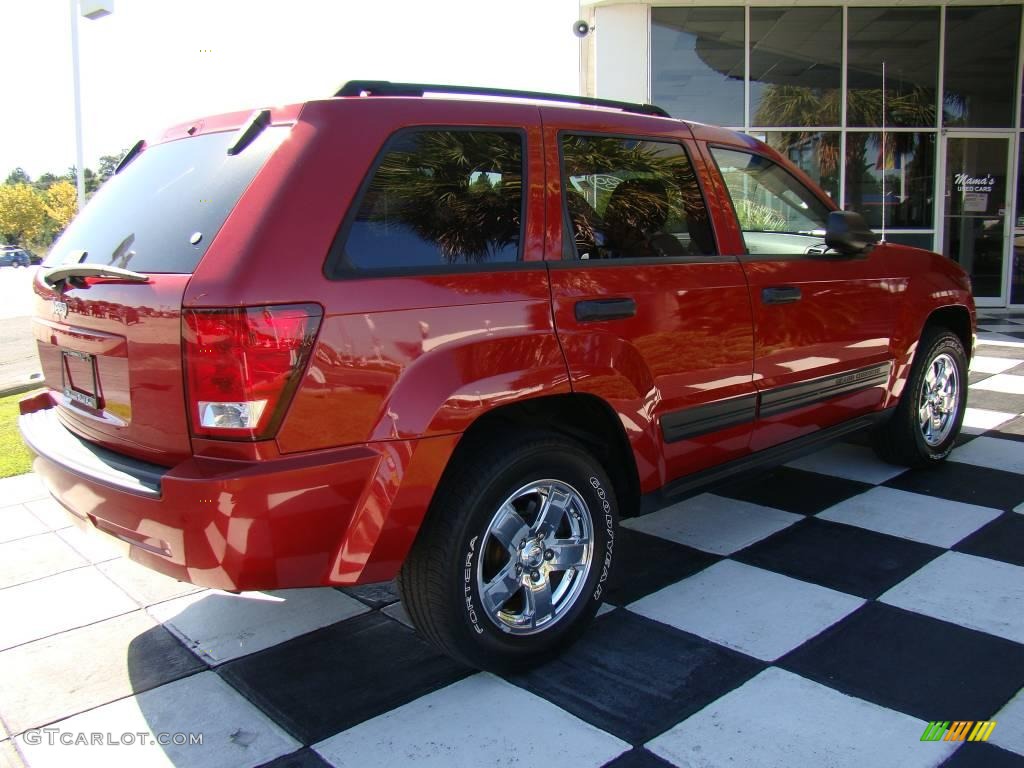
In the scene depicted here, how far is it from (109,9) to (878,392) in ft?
25.5

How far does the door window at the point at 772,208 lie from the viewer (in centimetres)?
360

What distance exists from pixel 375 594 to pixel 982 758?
7.07 feet

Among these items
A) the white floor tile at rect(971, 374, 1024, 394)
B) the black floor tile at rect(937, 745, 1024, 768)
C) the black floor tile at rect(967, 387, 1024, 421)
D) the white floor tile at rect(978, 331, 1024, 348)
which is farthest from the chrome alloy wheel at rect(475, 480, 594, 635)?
the white floor tile at rect(978, 331, 1024, 348)

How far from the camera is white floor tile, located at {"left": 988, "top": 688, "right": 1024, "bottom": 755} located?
2275mm

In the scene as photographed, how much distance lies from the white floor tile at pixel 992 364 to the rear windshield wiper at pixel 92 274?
277 inches

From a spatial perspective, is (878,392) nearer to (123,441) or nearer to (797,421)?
(797,421)

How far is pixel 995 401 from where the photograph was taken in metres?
6.26

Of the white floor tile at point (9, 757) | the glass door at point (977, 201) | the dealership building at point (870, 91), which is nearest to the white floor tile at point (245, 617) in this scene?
the white floor tile at point (9, 757)

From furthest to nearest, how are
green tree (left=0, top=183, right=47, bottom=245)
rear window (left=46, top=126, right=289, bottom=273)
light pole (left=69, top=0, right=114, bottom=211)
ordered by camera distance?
green tree (left=0, top=183, right=47, bottom=245) → light pole (left=69, top=0, right=114, bottom=211) → rear window (left=46, top=126, right=289, bottom=273)

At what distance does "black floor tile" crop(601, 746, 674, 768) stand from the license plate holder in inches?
74.1

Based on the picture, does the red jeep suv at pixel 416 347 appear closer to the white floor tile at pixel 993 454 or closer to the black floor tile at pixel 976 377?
the white floor tile at pixel 993 454

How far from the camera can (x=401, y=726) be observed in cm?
247

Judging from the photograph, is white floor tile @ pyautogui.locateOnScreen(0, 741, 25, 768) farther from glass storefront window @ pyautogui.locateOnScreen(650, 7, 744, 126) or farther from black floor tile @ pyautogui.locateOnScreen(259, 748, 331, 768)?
glass storefront window @ pyautogui.locateOnScreen(650, 7, 744, 126)

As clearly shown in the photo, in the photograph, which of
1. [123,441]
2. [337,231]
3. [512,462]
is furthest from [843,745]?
[123,441]
